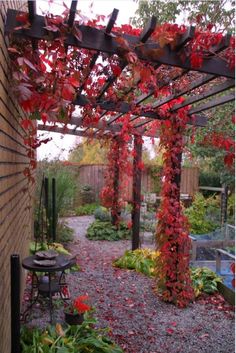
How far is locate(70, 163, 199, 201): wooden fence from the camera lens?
13.2 meters

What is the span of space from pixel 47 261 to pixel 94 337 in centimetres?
80

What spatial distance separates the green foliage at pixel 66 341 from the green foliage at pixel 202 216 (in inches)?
234

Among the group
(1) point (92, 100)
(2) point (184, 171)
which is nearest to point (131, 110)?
(1) point (92, 100)

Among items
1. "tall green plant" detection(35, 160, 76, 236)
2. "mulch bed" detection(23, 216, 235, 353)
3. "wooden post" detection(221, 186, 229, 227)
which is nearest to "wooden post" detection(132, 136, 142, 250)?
"mulch bed" detection(23, 216, 235, 353)

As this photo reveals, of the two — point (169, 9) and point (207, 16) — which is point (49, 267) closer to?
point (207, 16)

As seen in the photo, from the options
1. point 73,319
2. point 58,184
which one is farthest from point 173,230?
point 58,184

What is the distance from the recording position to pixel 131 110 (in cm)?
450

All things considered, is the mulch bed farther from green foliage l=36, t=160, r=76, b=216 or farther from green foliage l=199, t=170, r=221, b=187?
green foliage l=199, t=170, r=221, b=187

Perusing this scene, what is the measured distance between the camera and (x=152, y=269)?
6043mm

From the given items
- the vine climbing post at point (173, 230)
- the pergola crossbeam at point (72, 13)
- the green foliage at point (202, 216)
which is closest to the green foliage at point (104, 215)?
the green foliage at point (202, 216)

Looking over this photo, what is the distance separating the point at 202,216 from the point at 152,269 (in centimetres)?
388

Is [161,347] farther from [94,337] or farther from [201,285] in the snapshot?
[201,285]

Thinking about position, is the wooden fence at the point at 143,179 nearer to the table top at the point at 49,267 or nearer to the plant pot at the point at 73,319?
the table top at the point at 49,267

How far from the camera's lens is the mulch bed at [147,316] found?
363cm
